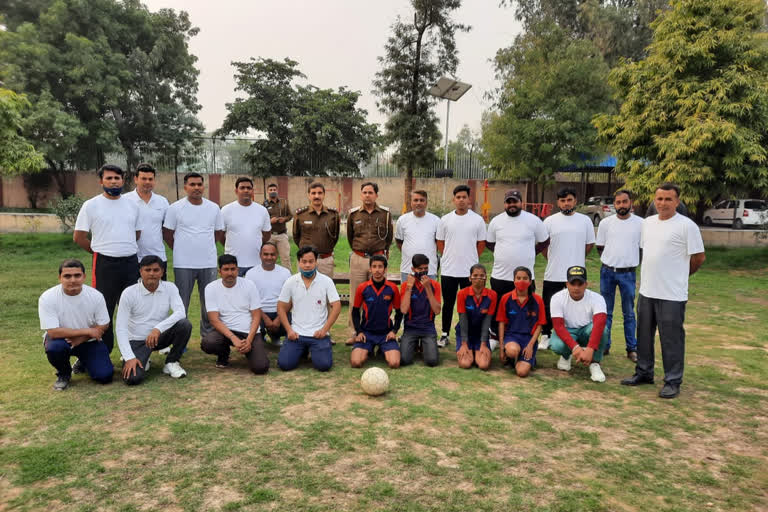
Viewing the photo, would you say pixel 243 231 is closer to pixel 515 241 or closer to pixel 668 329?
pixel 515 241

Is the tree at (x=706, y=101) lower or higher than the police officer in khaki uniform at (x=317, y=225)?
higher

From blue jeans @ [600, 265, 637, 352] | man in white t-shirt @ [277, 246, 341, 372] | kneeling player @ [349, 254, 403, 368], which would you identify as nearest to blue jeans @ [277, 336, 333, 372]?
man in white t-shirt @ [277, 246, 341, 372]

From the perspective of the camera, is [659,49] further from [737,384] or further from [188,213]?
[188,213]

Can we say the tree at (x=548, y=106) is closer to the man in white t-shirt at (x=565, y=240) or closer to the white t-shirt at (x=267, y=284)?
the man in white t-shirt at (x=565, y=240)

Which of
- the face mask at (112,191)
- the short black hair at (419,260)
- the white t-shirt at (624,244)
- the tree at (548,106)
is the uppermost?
the tree at (548,106)

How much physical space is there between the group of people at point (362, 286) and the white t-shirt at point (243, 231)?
1 cm

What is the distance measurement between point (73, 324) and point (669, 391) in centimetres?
571

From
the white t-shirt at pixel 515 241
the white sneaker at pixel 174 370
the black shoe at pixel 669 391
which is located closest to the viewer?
the black shoe at pixel 669 391

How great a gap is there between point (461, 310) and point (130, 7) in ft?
84.4

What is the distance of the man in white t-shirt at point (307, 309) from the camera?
570 cm

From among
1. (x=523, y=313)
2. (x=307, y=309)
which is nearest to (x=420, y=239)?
(x=523, y=313)

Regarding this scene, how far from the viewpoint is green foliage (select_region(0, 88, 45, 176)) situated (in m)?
12.1

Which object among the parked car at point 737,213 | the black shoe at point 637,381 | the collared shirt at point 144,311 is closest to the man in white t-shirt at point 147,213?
the collared shirt at point 144,311

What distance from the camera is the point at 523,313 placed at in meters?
5.80
